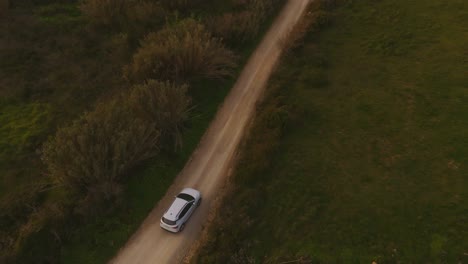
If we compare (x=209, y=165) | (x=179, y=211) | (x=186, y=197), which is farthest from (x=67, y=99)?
(x=179, y=211)

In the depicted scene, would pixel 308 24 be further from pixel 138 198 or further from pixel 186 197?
pixel 138 198

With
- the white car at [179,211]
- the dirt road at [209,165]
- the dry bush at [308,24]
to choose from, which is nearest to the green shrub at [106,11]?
the dirt road at [209,165]

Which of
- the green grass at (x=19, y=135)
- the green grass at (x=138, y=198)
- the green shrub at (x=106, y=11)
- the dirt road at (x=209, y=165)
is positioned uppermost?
the green shrub at (x=106, y=11)

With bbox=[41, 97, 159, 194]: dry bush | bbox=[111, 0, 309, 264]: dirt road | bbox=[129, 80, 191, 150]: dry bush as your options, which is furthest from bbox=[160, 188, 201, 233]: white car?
bbox=[129, 80, 191, 150]: dry bush

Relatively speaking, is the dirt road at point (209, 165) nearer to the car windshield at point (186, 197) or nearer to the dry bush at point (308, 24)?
the car windshield at point (186, 197)

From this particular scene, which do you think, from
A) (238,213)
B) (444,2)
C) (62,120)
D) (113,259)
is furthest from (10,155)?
(444,2)

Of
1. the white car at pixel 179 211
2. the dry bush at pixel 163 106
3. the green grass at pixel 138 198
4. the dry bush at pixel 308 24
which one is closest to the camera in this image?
the green grass at pixel 138 198

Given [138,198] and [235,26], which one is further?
[235,26]
